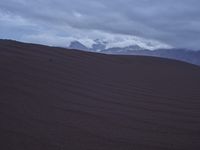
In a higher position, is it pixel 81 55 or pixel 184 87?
pixel 81 55

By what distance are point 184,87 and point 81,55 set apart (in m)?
5.10

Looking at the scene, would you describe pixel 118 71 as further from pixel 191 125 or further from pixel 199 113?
pixel 191 125

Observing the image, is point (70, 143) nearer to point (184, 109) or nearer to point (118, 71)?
point (184, 109)

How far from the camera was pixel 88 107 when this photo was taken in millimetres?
7086

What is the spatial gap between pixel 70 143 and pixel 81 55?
9.65 meters

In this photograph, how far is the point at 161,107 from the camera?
800 centimetres

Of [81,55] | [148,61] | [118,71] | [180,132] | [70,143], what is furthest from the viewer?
[148,61]

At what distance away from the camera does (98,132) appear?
555 centimetres

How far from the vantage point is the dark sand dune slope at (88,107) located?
16.7ft

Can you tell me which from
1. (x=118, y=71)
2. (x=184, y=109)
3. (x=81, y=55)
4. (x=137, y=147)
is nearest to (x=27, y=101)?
(x=137, y=147)

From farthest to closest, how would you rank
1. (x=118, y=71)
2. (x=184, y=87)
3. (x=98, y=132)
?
(x=118, y=71) → (x=184, y=87) → (x=98, y=132)

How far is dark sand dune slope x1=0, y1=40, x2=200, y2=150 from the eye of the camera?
201 inches

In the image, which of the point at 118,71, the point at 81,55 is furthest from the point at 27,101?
the point at 81,55

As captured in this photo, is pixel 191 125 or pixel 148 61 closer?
pixel 191 125
